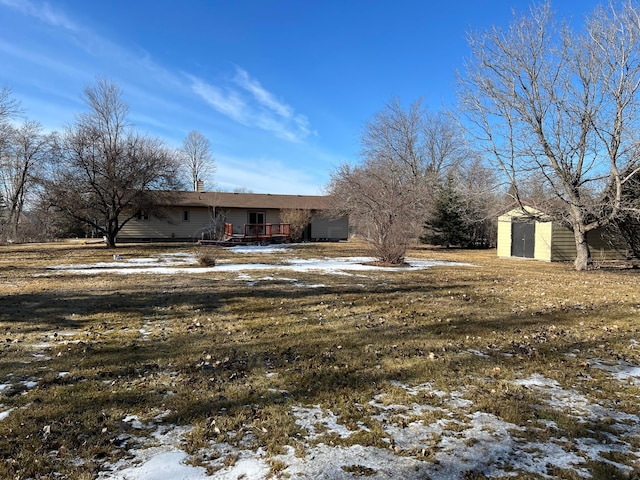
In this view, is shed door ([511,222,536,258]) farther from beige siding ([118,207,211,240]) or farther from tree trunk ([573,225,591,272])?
beige siding ([118,207,211,240])

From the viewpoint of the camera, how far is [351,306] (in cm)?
717

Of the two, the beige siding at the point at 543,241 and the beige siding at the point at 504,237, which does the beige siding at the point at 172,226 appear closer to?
the beige siding at the point at 504,237

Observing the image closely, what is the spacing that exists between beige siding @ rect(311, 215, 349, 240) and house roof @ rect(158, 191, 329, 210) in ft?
3.44

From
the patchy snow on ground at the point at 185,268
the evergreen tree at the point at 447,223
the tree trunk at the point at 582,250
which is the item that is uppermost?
the evergreen tree at the point at 447,223

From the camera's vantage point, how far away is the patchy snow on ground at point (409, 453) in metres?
2.39

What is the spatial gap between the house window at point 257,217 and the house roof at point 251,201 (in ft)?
2.39

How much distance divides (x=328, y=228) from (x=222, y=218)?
27.9 ft

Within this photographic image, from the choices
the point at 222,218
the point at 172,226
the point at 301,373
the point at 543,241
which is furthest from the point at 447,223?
the point at 301,373

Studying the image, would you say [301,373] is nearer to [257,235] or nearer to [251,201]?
[257,235]

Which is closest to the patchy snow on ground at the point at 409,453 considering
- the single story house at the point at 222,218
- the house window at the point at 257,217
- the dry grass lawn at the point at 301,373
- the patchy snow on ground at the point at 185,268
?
the dry grass lawn at the point at 301,373

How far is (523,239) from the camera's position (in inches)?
790

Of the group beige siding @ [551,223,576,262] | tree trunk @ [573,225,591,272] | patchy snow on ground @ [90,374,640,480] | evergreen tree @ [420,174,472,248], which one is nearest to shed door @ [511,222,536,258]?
beige siding @ [551,223,576,262]

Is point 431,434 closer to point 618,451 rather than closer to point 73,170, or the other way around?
point 618,451

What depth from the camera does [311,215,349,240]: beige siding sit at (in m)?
32.5
